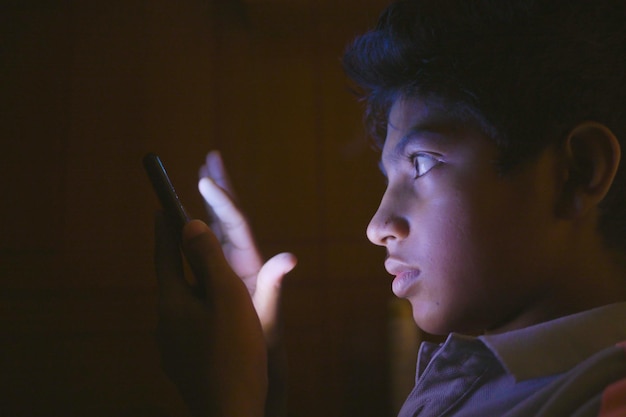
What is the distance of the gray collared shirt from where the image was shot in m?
0.39

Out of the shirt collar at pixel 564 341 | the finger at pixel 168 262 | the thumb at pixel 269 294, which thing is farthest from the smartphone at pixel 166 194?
the shirt collar at pixel 564 341

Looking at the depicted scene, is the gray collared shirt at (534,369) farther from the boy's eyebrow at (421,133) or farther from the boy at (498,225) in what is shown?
the boy's eyebrow at (421,133)

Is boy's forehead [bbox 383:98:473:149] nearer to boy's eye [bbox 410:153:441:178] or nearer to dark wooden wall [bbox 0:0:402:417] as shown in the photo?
boy's eye [bbox 410:153:441:178]

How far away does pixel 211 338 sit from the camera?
0.47 metres

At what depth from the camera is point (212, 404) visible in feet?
1.51

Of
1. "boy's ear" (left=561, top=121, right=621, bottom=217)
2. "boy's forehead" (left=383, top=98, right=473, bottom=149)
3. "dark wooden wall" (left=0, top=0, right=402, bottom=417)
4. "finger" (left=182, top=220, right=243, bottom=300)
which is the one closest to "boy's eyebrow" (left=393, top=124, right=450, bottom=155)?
"boy's forehead" (left=383, top=98, right=473, bottom=149)

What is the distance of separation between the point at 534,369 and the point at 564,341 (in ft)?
0.13

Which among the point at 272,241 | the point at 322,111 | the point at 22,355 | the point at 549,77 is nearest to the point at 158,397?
the point at 22,355

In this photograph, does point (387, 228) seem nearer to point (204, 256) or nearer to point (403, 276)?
point (403, 276)

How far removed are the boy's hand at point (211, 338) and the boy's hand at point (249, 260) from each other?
0.10 metres

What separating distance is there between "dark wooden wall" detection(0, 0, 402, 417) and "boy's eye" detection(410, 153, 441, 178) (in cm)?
39

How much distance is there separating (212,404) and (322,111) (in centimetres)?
61

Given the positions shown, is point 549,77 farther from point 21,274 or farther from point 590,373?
point 21,274

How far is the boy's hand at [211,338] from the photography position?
0.47 m
